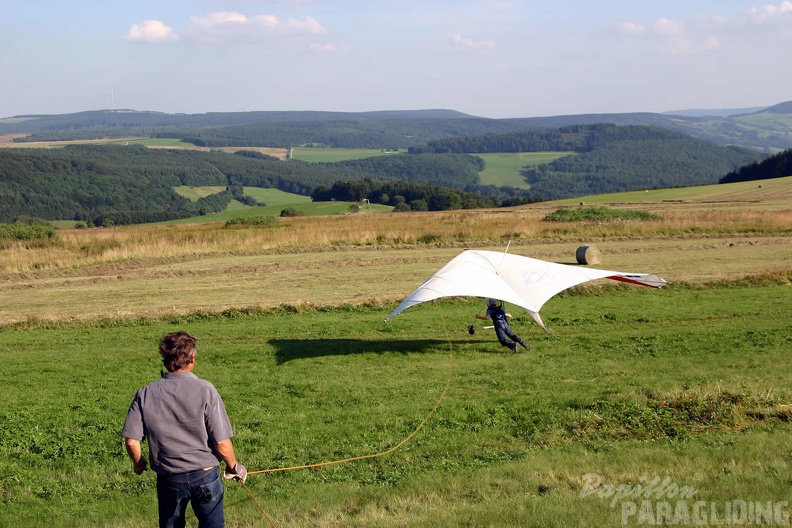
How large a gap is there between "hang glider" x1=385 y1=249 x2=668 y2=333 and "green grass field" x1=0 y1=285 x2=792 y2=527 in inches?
52.3

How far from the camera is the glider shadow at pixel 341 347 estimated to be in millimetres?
18719

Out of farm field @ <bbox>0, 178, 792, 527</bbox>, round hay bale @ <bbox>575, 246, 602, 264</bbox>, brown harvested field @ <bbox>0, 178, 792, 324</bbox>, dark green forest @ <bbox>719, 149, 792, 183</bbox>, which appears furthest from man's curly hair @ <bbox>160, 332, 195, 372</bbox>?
dark green forest @ <bbox>719, 149, 792, 183</bbox>

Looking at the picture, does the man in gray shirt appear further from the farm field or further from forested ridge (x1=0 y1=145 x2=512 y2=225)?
forested ridge (x1=0 y1=145 x2=512 y2=225)

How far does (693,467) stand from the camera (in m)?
8.90

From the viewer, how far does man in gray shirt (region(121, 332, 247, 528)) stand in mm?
6328

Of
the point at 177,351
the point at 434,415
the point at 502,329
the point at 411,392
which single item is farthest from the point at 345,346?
the point at 177,351

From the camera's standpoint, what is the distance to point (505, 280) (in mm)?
18984

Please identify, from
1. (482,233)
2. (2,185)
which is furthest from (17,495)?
(2,185)

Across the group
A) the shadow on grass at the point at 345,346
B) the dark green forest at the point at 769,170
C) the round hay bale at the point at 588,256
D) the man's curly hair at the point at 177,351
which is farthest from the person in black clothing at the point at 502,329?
the dark green forest at the point at 769,170

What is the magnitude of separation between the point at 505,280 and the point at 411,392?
5193 mm

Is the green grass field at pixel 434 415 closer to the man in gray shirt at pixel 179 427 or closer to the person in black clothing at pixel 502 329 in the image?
the person in black clothing at pixel 502 329

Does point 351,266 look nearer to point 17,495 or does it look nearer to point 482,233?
point 482,233

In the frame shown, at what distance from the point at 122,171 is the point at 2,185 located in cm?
3205

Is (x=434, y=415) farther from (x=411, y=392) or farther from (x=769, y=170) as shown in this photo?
(x=769, y=170)
